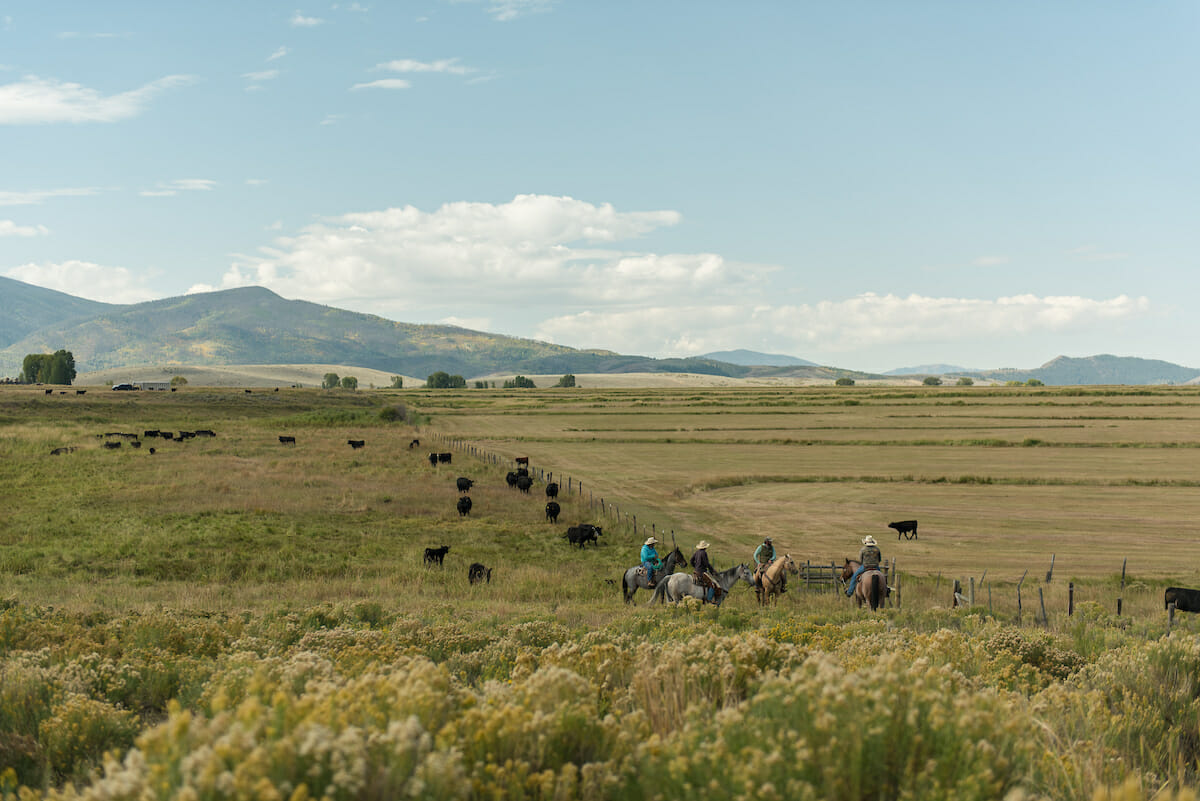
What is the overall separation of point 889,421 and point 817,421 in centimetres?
865

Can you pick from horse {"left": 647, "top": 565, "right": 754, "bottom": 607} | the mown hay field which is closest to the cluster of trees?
the mown hay field

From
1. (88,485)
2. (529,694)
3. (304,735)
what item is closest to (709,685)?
(529,694)

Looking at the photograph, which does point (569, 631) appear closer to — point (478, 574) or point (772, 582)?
point (772, 582)

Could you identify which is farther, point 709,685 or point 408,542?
point 408,542

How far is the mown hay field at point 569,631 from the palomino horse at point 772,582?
572 millimetres

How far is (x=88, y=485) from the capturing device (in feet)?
120

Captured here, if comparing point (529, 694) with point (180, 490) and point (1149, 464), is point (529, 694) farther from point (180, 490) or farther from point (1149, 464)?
point (1149, 464)

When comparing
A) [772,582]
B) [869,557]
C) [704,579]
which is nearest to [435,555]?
[704,579]

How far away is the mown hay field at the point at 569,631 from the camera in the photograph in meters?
4.25

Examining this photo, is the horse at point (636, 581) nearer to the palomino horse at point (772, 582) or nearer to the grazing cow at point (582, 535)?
the palomino horse at point (772, 582)

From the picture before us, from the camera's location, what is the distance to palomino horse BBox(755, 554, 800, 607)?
1977 cm

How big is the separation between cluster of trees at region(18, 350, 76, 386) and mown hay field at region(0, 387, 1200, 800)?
156m

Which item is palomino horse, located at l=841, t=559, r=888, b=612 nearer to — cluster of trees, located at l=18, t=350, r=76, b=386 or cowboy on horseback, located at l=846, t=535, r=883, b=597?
cowboy on horseback, located at l=846, t=535, r=883, b=597

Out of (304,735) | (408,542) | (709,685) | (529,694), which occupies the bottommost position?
(408,542)
